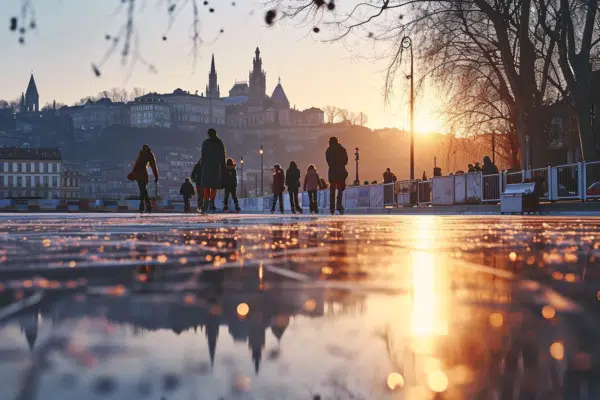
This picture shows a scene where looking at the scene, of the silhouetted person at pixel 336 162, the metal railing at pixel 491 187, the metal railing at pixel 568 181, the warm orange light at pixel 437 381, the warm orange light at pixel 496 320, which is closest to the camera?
the warm orange light at pixel 437 381

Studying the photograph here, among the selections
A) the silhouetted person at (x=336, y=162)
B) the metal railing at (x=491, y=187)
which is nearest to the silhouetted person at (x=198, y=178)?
the silhouetted person at (x=336, y=162)

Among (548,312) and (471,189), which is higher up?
(471,189)

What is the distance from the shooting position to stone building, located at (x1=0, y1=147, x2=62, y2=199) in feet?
590

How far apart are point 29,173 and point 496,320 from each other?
19004cm

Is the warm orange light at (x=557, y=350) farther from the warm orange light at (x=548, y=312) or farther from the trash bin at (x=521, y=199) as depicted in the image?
the trash bin at (x=521, y=199)

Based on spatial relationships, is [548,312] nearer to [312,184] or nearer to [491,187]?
[312,184]

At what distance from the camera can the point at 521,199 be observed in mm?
23500

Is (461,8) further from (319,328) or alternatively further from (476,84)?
(319,328)

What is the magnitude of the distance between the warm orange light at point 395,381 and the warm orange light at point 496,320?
2.11 feet

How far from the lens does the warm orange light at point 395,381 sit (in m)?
1.43

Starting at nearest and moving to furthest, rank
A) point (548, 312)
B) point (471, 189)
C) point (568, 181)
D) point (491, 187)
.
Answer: point (548, 312) → point (568, 181) → point (491, 187) → point (471, 189)

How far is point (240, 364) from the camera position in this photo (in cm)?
162

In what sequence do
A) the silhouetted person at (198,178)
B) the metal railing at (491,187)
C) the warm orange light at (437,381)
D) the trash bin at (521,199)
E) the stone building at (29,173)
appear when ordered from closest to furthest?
the warm orange light at (437,381) < the silhouetted person at (198,178) < the trash bin at (521,199) < the metal railing at (491,187) < the stone building at (29,173)

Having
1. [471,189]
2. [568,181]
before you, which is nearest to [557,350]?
[568,181]
